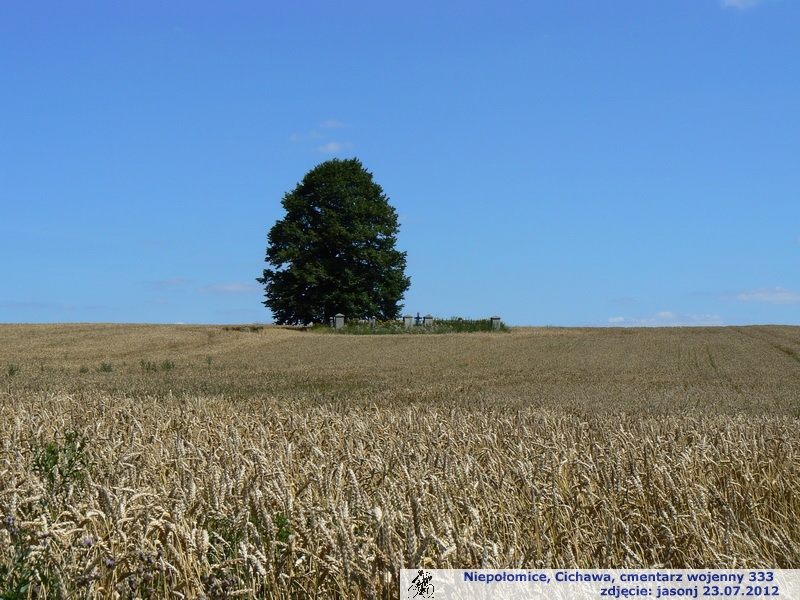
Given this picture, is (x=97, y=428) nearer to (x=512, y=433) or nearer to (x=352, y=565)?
(x=512, y=433)

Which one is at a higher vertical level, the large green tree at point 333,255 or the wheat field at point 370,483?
the large green tree at point 333,255

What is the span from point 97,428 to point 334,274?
142ft

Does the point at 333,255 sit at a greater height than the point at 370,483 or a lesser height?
greater

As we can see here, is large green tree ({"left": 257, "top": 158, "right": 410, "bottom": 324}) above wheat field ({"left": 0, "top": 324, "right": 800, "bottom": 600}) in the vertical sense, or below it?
above

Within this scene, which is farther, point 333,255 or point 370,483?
point 333,255

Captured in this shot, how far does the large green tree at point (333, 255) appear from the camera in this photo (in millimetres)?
50125

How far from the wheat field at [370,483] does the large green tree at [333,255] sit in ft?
105

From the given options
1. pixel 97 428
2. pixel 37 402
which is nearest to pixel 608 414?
pixel 97 428

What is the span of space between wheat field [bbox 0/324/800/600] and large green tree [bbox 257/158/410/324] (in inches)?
1254

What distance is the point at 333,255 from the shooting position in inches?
2034

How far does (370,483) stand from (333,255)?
153ft

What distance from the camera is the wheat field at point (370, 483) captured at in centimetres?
350

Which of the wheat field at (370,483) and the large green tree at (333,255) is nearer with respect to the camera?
the wheat field at (370,483)

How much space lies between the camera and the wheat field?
3504 mm
